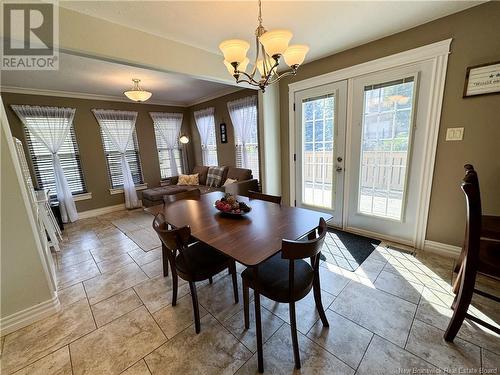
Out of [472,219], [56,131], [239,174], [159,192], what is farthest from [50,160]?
[472,219]

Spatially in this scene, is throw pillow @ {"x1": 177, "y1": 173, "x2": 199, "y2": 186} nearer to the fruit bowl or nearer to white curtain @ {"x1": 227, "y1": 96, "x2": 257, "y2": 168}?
white curtain @ {"x1": 227, "y1": 96, "x2": 257, "y2": 168}

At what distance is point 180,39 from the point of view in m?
2.18

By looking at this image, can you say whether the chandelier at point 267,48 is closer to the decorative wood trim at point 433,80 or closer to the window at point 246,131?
the decorative wood trim at point 433,80

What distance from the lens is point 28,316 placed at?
1.69m

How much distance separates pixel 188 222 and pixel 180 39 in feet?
6.33

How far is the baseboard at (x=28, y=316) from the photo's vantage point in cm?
162

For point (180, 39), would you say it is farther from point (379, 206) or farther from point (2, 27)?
point (379, 206)

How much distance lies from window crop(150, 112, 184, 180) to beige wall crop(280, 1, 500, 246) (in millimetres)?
4458

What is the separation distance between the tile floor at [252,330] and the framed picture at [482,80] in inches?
67.6

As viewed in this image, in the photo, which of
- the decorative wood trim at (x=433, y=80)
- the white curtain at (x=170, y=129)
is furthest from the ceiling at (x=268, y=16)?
the white curtain at (x=170, y=129)

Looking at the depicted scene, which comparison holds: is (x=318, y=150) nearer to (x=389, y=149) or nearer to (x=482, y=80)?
(x=389, y=149)

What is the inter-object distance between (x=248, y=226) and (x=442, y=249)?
92.4 inches

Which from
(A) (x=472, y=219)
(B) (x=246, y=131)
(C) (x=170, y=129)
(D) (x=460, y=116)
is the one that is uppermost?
(C) (x=170, y=129)

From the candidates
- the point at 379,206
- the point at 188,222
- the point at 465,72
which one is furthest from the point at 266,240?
the point at 465,72
